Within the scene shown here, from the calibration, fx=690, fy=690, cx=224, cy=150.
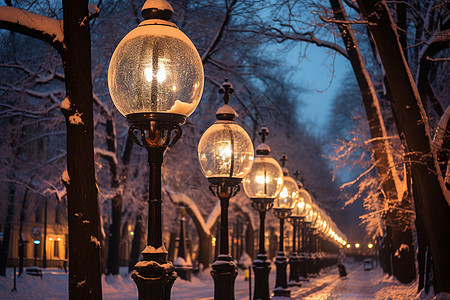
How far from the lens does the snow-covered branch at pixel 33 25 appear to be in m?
8.91

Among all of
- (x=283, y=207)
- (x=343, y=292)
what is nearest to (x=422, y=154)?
(x=283, y=207)

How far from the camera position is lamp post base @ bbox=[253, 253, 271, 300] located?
15.8 meters

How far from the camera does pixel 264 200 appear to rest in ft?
51.1

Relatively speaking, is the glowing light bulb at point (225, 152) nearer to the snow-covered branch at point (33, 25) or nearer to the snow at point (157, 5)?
the snow-covered branch at point (33, 25)

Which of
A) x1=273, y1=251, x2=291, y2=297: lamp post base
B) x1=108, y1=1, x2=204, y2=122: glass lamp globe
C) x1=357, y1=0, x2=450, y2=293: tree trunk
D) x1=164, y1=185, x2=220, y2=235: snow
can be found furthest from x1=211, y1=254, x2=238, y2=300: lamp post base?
x1=164, y1=185, x2=220, y2=235: snow

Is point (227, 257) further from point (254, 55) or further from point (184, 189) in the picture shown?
point (184, 189)

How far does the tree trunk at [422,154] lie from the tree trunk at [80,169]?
492 cm

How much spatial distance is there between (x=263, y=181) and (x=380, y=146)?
6993 millimetres

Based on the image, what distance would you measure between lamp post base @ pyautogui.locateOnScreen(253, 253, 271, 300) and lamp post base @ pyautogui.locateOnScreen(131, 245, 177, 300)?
31.1 ft

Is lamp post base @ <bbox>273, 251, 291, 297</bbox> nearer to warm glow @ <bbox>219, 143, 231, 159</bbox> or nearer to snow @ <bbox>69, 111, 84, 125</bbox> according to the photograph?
warm glow @ <bbox>219, 143, 231, 159</bbox>

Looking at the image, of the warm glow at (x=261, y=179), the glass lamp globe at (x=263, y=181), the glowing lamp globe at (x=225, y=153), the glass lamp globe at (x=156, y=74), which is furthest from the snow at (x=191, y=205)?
the glass lamp globe at (x=156, y=74)

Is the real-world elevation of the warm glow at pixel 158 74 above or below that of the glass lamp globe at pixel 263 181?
above

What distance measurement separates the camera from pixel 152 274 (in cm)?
637

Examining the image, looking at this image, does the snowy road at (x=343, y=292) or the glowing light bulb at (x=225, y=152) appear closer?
the glowing light bulb at (x=225, y=152)
